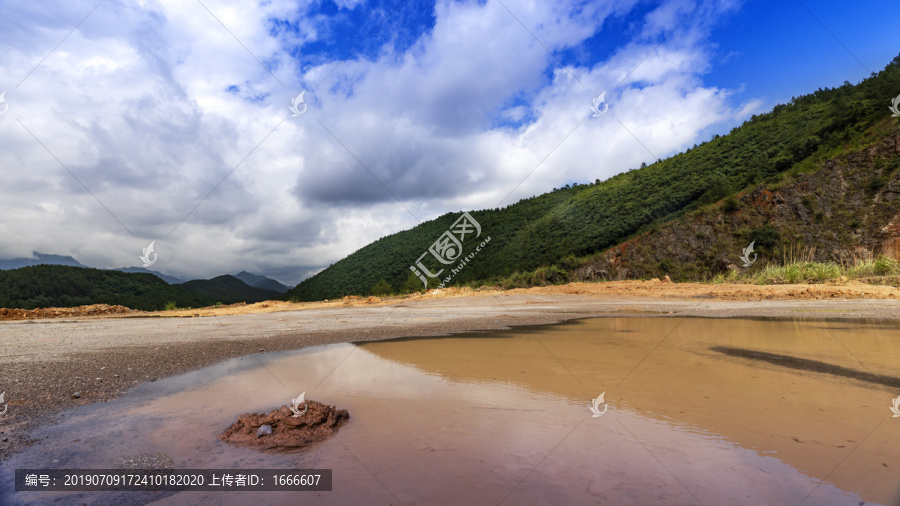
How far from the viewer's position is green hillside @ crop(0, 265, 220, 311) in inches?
1341

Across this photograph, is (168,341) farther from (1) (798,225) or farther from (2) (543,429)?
(1) (798,225)

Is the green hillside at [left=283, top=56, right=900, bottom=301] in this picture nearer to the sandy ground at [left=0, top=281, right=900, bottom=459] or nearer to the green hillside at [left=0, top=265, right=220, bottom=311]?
the sandy ground at [left=0, top=281, right=900, bottom=459]

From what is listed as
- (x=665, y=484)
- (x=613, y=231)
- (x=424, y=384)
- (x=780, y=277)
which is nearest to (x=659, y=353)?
(x=424, y=384)

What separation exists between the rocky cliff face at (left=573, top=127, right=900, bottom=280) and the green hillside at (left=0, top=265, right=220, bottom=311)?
50142 millimetres

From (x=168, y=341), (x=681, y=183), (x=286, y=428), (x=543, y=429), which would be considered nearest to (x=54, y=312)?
(x=168, y=341)

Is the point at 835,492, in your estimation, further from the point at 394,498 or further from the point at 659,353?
the point at 659,353

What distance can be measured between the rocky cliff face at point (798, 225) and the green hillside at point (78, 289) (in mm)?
50142

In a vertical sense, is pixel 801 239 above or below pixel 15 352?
above

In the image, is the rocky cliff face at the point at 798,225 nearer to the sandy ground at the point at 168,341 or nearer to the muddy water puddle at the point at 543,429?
the sandy ground at the point at 168,341

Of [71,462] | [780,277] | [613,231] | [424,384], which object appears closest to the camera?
[71,462]

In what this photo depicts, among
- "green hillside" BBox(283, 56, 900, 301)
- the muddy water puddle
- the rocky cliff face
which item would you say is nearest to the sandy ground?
the muddy water puddle

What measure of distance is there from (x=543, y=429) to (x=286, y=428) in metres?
2.30

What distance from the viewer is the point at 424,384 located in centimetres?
522

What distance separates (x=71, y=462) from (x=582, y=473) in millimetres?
3740
